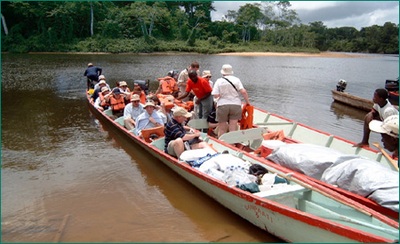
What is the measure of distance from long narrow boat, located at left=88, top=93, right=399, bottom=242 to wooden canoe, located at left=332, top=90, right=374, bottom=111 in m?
9.51

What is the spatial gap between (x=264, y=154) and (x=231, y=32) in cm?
6151

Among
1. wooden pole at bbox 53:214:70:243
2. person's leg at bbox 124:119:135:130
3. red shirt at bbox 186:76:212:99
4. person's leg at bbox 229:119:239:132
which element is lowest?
wooden pole at bbox 53:214:70:243

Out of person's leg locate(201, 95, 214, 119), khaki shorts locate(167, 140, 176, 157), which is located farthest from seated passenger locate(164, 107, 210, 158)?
person's leg locate(201, 95, 214, 119)

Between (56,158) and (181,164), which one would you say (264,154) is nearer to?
(181,164)

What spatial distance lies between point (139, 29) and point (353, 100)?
4531cm

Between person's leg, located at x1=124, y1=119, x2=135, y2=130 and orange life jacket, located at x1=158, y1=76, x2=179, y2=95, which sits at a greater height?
orange life jacket, located at x1=158, y1=76, x2=179, y2=95

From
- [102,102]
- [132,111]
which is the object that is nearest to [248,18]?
[102,102]

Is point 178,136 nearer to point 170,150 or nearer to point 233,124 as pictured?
point 170,150

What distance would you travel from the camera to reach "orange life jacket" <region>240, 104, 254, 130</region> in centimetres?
795

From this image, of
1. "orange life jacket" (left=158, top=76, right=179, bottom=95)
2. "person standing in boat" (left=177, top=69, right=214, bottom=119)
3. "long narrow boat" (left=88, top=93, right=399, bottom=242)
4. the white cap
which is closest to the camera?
"long narrow boat" (left=88, top=93, right=399, bottom=242)

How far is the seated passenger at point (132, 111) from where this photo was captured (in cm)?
878

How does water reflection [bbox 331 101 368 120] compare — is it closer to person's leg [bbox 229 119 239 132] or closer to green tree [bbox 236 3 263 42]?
person's leg [bbox 229 119 239 132]

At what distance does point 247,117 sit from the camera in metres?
8.00

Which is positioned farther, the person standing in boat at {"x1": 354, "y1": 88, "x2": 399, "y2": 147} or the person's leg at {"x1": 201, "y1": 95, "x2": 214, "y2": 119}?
the person's leg at {"x1": 201, "y1": 95, "x2": 214, "y2": 119}
